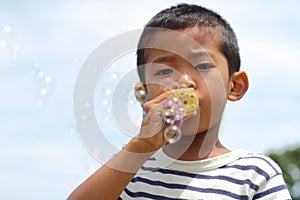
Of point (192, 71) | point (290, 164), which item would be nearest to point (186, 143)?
point (192, 71)

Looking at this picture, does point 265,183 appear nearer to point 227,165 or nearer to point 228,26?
point 227,165

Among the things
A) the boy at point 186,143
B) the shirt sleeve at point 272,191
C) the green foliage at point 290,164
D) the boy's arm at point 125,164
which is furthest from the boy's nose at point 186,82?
the green foliage at point 290,164

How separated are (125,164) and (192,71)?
1.25ft

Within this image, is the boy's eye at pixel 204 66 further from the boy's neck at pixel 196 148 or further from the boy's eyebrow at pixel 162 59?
the boy's neck at pixel 196 148

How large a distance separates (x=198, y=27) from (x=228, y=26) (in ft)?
0.86

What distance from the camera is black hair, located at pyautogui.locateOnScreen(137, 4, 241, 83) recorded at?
2.45 m

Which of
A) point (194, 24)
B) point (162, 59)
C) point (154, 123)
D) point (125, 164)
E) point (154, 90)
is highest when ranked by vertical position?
point (194, 24)

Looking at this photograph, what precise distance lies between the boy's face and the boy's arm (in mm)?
140

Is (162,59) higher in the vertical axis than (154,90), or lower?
higher

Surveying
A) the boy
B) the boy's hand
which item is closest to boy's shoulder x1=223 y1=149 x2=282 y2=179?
the boy

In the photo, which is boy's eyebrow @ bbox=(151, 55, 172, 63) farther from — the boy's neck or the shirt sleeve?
the shirt sleeve

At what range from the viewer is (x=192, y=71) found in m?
2.27

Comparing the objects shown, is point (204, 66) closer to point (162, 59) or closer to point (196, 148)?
point (162, 59)

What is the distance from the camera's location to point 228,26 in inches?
105
